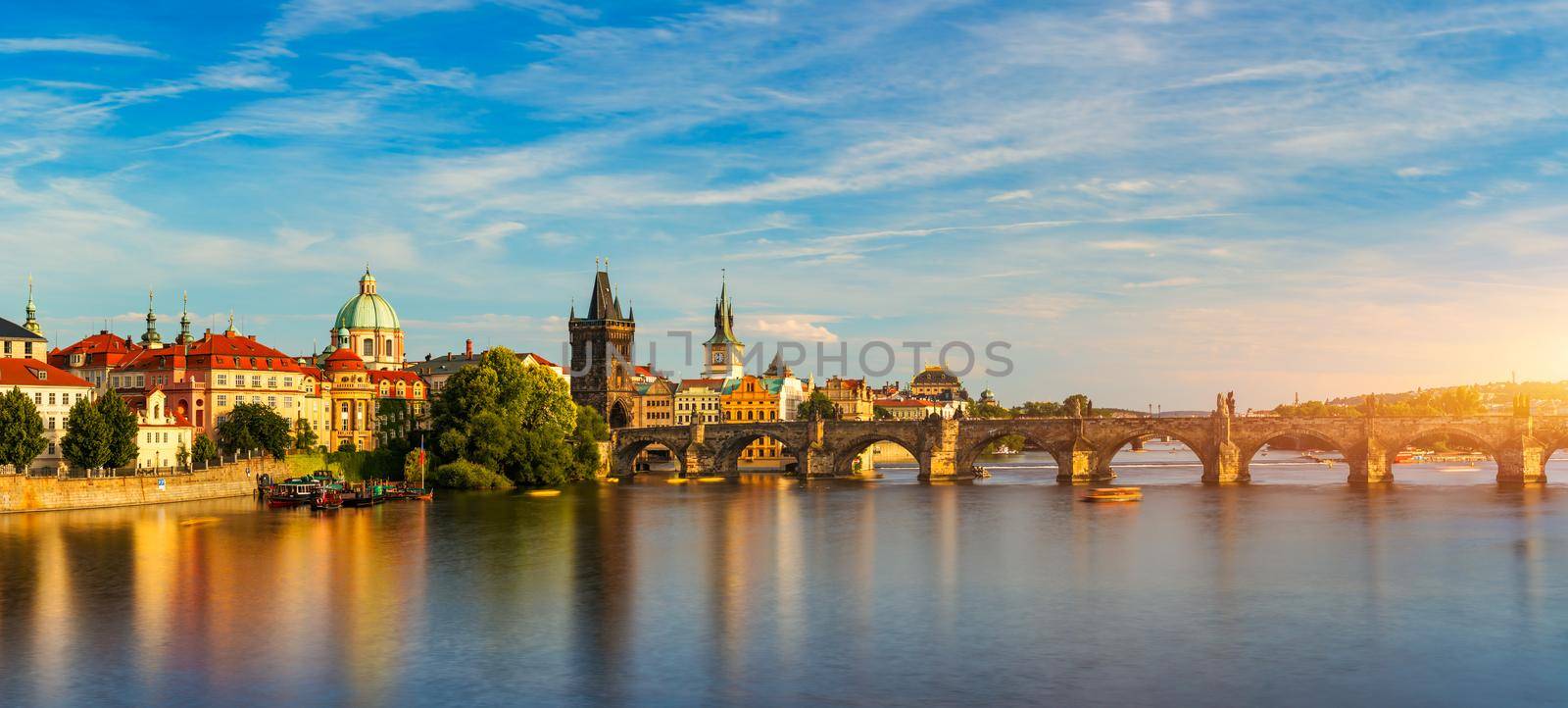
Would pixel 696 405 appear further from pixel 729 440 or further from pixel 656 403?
pixel 729 440

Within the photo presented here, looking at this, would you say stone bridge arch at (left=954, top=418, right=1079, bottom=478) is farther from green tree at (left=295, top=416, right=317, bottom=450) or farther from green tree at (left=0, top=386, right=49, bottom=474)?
green tree at (left=0, top=386, right=49, bottom=474)

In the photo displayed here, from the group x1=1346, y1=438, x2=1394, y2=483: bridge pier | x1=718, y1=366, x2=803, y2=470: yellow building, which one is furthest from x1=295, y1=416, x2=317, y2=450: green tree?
x1=1346, y1=438, x2=1394, y2=483: bridge pier

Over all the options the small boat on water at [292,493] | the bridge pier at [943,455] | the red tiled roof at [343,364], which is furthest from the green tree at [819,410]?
the small boat on water at [292,493]

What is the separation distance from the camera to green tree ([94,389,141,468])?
72.4m

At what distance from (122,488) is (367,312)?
6820 centimetres

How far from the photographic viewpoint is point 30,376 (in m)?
76.6

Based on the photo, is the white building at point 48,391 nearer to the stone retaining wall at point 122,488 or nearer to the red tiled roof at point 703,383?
the stone retaining wall at point 122,488

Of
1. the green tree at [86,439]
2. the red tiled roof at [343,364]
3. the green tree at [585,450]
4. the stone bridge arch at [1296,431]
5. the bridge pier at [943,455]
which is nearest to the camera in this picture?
the green tree at [86,439]

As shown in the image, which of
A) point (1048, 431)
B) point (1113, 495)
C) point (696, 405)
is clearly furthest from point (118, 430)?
point (696, 405)

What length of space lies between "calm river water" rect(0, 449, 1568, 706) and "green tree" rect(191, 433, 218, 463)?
11.6 metres

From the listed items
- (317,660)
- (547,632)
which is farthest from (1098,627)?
(317,660)

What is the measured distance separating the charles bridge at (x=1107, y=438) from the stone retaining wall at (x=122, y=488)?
37248 millimetres

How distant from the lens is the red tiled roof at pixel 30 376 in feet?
246

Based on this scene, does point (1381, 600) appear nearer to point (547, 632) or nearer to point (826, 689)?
point (826, 689)
